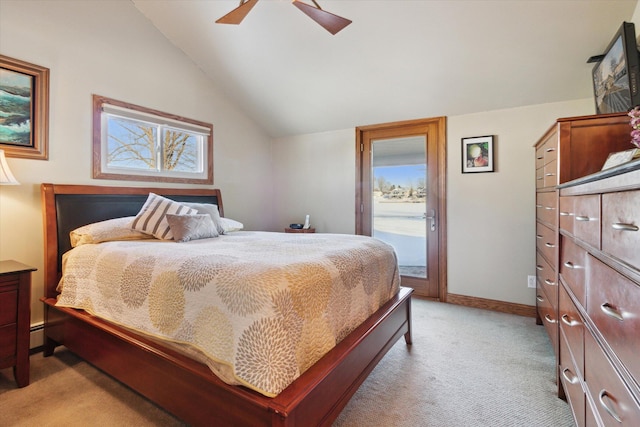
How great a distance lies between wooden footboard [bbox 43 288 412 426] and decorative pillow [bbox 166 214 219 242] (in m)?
0.78

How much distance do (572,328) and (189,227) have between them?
2536 mm

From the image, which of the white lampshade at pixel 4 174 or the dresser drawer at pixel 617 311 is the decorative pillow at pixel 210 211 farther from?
the dresser drawer at pixel 617 311

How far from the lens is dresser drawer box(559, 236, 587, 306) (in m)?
1.36

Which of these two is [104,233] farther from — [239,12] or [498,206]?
[498,206]

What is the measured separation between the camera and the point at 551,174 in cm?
216

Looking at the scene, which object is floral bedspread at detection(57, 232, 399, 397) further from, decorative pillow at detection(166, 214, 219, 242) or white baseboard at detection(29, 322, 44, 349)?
white baseboard at detection(29, 322, 44, 349)

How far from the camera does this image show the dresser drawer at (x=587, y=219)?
1169 millimetres

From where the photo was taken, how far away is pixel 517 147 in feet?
10.7

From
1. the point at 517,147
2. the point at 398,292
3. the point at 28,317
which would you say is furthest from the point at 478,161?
the point at 28,317

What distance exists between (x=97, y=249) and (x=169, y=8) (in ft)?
8.07

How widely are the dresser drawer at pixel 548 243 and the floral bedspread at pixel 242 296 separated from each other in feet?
3.61

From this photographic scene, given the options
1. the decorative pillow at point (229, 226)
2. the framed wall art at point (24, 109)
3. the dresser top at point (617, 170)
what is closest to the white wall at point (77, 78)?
the framed wall art at point (24, 109)

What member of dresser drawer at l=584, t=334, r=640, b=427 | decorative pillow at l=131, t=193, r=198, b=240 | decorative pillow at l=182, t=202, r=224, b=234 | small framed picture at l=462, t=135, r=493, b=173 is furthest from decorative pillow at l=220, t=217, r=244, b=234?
dresser drawer at l=584, t=334, r=640, b=427

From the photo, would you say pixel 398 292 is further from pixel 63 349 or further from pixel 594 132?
pixel 63 349
